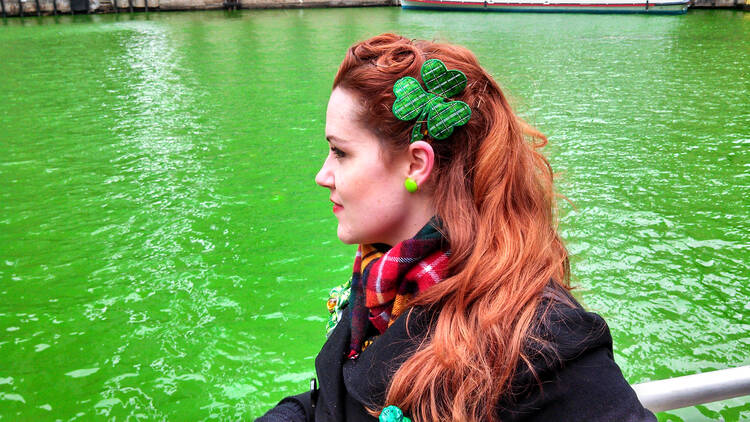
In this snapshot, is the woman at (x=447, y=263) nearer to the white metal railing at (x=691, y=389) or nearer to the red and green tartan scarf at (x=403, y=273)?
the red and green tartan scarf at (x=403, y=273)

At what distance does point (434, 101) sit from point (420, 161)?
13 centimetres

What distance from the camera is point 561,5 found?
76.9ft

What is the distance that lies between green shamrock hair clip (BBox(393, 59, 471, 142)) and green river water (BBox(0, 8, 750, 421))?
1.59 feet

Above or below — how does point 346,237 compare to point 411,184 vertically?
below

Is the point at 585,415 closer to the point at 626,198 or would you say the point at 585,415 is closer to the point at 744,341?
the point at 744,341

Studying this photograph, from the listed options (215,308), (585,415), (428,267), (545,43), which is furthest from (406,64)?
(545,43)

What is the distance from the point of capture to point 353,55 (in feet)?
4.54

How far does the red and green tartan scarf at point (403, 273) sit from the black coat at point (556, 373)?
6 cm

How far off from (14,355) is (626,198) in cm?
419

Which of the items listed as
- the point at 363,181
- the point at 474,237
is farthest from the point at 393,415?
the point at 363,181

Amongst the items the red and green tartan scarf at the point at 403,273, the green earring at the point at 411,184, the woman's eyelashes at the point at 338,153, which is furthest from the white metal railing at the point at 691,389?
the woman's eyelashes at the point at 338,153

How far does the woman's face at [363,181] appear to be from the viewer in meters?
1.34

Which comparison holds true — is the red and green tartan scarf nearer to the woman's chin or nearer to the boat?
the woman's chin

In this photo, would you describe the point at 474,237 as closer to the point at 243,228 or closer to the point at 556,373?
the point at 556,373
